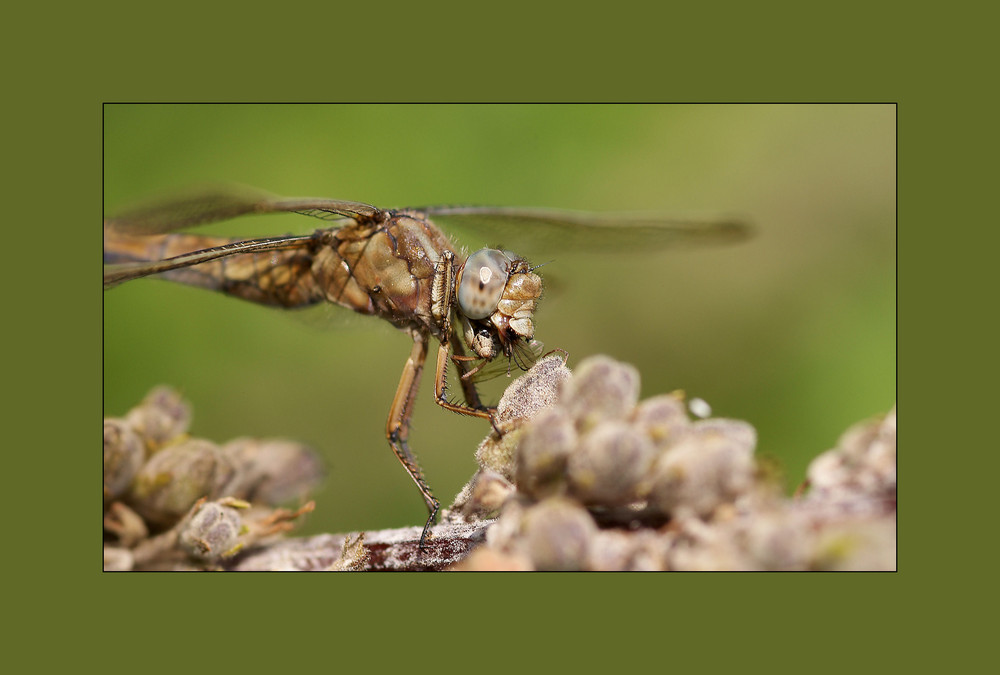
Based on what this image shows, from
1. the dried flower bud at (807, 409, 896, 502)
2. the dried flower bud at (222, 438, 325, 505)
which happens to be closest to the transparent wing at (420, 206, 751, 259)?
the dried flower bud at (222, 438, 325, 505)

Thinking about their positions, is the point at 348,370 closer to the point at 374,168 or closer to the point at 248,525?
the point at 374,168

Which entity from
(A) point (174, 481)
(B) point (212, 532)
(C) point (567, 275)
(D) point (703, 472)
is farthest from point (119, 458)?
(C) point (567, 275)

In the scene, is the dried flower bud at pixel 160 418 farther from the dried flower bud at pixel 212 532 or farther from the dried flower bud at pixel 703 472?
the dried flower bud at pixel 703 472

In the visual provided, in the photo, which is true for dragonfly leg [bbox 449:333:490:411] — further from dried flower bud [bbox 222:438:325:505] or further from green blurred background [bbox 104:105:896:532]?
green blurred background [bbox 104:105:896:532]

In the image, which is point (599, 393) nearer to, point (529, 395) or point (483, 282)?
point (529, 395)

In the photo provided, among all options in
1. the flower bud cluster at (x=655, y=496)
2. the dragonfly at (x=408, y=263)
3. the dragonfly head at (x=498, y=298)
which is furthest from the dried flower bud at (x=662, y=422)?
the dragonfly head at (x=498, y=298)

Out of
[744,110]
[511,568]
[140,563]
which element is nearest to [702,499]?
[511,568]
